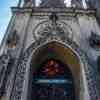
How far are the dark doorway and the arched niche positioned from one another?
0.76 feet

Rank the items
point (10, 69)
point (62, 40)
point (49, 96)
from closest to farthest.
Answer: point (10, 69) < point (49, 96) < point (62, 40)

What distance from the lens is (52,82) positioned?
314 inches

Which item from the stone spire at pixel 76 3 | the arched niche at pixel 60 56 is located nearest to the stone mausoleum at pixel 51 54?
the arched niche at pixel 60 56

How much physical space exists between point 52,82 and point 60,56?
1285mm

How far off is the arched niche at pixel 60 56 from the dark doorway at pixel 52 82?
0.76 feet

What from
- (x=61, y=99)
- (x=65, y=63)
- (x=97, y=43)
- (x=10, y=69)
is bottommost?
(x=61, y=99)

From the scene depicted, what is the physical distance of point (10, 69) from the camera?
23.7 ft

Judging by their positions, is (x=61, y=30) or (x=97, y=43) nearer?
(x=97, y=43)

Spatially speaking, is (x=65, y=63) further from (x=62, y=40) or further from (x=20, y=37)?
(x=20, y=37)

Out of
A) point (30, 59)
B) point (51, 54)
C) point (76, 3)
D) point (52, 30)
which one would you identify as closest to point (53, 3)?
point (76, 3)

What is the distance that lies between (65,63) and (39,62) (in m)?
1.18

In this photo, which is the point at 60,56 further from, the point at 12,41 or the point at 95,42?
the point at 12,41

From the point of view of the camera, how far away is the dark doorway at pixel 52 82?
303 inches

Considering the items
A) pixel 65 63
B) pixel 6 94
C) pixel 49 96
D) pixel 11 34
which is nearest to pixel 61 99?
pixel 49 96
